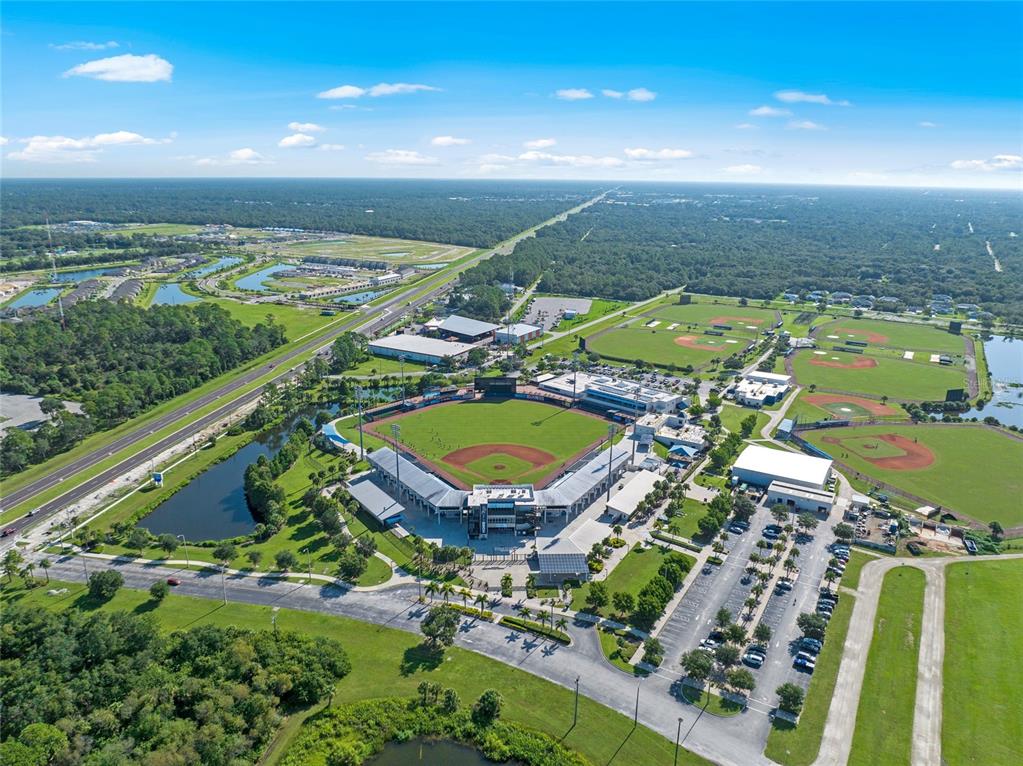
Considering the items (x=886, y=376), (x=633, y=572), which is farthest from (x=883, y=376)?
A: (x=633, y=572)

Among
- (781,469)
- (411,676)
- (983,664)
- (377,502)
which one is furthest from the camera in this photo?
(781,469)

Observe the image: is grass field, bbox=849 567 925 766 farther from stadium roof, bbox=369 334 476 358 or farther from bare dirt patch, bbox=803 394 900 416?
stadium roof, bbox=369 334 476 358

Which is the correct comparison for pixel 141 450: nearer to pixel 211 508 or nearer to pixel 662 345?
pixel 211 508

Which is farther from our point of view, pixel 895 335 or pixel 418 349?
pixel 895 335

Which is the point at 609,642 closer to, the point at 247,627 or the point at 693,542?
the point at 693,542

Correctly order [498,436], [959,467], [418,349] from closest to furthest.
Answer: [959,467], [498,436], [418,349]

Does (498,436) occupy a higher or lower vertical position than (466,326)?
lower

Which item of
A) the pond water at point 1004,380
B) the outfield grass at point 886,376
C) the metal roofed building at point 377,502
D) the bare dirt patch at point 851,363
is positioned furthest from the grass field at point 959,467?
the metal roofed building at point 377,502
